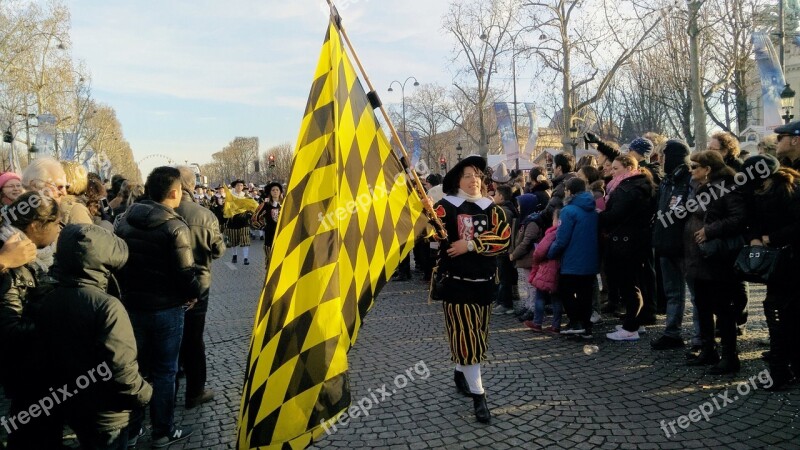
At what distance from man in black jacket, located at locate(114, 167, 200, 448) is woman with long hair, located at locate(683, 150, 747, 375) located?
14.8ft

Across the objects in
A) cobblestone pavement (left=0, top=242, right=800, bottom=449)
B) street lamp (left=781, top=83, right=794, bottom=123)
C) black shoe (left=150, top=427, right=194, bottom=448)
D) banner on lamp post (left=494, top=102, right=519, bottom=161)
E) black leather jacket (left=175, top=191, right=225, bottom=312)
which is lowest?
black shoe (left=150, top=427, right=194, bottom=448)

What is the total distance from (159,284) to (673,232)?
4.94 meters

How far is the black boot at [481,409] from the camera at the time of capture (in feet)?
13.2

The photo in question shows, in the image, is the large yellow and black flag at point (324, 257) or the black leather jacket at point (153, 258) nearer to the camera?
the large yellow and black flag at point (324, 257)

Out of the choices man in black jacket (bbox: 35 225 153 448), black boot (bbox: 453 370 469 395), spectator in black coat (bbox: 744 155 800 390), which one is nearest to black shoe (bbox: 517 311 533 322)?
black boot (bbox: 453 370 469 395)

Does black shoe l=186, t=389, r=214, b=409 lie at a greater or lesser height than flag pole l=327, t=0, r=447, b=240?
lesser

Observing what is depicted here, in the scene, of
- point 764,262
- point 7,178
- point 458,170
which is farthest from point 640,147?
point 7,178

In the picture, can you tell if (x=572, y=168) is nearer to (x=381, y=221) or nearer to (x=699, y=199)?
(x=699, y=199)

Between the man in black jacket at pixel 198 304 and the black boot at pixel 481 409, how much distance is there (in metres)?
2.41

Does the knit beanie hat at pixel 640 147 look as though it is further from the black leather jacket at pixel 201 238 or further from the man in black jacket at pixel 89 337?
the man in black jacket at pixel 89 337

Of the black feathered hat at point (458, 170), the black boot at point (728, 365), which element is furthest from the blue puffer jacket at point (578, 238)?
the black feathered hat at point (458, 170)

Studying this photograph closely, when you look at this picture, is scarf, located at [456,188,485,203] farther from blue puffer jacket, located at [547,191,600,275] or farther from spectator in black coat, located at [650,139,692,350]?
spectator in black coat, located at [650,139,692,350]

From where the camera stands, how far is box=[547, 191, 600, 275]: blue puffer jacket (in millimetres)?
5953

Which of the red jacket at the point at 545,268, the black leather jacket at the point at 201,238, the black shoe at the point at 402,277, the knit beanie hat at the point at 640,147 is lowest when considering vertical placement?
the black shoe at the point at 402,277
